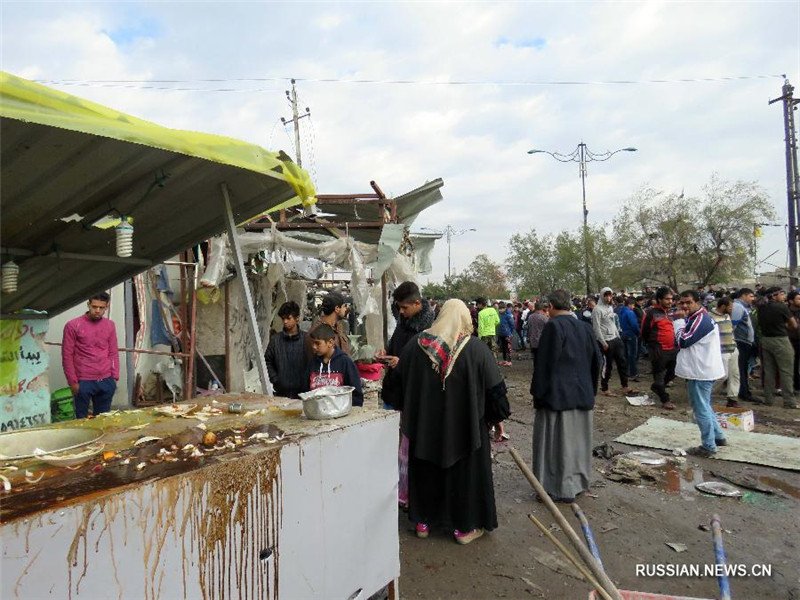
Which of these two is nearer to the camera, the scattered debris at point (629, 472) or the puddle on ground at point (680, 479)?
the puddle on ground at point (680, 479)

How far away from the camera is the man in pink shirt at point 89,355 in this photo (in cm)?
462

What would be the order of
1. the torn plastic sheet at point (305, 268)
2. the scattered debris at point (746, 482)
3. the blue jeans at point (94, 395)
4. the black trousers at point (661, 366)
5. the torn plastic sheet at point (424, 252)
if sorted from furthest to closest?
the torn plastic sheet at point (424, 252) → the torn plastic sheet at point (305, 268) → the black trousers at point (661, 366) → the blue jeans at point (94, 395) → the scattered debris at point (746, 482)

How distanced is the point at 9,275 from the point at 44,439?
158 cm

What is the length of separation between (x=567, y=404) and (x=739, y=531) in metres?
1.55

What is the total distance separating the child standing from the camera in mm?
3512

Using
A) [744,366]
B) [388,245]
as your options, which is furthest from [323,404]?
[744,366]

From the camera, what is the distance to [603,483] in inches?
187

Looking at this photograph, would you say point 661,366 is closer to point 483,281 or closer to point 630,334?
point 630,334

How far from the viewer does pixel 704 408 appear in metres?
5.29

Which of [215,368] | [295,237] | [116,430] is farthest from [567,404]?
[215,368]

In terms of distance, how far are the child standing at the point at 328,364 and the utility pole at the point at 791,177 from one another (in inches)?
732

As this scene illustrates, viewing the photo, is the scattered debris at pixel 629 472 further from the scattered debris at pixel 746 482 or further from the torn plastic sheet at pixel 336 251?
the torn plastic sheet at pixel 336 251

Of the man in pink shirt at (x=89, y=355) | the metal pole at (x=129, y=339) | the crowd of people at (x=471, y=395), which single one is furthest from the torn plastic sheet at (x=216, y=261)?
the crowd of people at (x=471, y=395)

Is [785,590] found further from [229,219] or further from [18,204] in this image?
[18,204]
